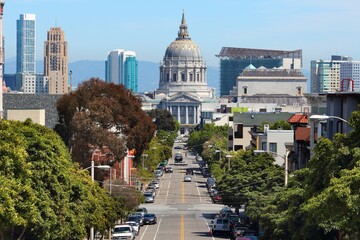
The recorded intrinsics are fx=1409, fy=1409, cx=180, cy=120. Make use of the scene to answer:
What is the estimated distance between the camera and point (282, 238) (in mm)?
51938

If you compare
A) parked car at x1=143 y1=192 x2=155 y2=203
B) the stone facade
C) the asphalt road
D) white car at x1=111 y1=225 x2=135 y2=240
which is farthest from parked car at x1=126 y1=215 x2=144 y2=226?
parked car at x1=143 y1=192 x2=155 y2=203

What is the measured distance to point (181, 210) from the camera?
334 ft

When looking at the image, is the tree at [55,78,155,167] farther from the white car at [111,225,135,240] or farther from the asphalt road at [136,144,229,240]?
the white car at [111,225,135,240]

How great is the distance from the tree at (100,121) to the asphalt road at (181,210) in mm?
5315

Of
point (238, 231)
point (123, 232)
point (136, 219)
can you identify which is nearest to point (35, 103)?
point (136, 219)

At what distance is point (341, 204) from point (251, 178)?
4984cm

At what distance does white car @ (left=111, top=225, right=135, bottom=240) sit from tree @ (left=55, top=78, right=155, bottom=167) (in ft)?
29.0

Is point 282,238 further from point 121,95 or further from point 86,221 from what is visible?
point 121,95

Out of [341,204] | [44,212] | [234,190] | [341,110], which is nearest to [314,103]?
[234,190]

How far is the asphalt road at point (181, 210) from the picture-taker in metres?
A: 76.2

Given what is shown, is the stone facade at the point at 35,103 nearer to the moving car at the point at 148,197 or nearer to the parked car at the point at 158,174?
the moving car at the point at 148,197

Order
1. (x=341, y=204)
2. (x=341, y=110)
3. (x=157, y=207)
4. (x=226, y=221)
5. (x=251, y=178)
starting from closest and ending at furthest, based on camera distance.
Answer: (x=341, y=204), (x=341, y=110), (x=226, y=221), (x=251, y=178), (x=157, y=207)

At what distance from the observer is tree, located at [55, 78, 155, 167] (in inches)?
3147

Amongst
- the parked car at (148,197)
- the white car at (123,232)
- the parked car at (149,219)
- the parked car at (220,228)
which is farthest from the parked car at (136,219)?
the parked car at (148,197)
